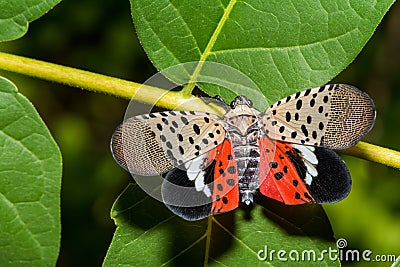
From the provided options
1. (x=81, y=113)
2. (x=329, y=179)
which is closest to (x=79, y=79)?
(x=329, y=179)

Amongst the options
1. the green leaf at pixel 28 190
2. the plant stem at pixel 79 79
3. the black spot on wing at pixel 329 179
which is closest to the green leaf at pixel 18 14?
the plant stem at pixel 79 79

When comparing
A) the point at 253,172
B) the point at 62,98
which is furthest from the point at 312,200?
Answer: the point at 62,98

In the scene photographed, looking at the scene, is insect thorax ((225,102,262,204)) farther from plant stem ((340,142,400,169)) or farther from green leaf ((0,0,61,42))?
green leaf ((0,0,61,42))

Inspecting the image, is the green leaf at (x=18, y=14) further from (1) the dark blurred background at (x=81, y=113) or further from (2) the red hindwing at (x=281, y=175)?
(1) the dark blurred background at (x=81, y=113)

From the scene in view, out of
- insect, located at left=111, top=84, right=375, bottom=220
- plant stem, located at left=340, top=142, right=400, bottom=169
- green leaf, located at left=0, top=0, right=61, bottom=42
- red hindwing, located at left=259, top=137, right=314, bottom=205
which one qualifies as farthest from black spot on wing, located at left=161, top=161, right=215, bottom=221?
green leaf, located at left=0, top=0, right=61, bottom=42

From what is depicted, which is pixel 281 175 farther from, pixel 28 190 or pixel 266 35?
pixel 28 190

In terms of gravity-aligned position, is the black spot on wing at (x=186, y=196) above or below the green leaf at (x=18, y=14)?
below
